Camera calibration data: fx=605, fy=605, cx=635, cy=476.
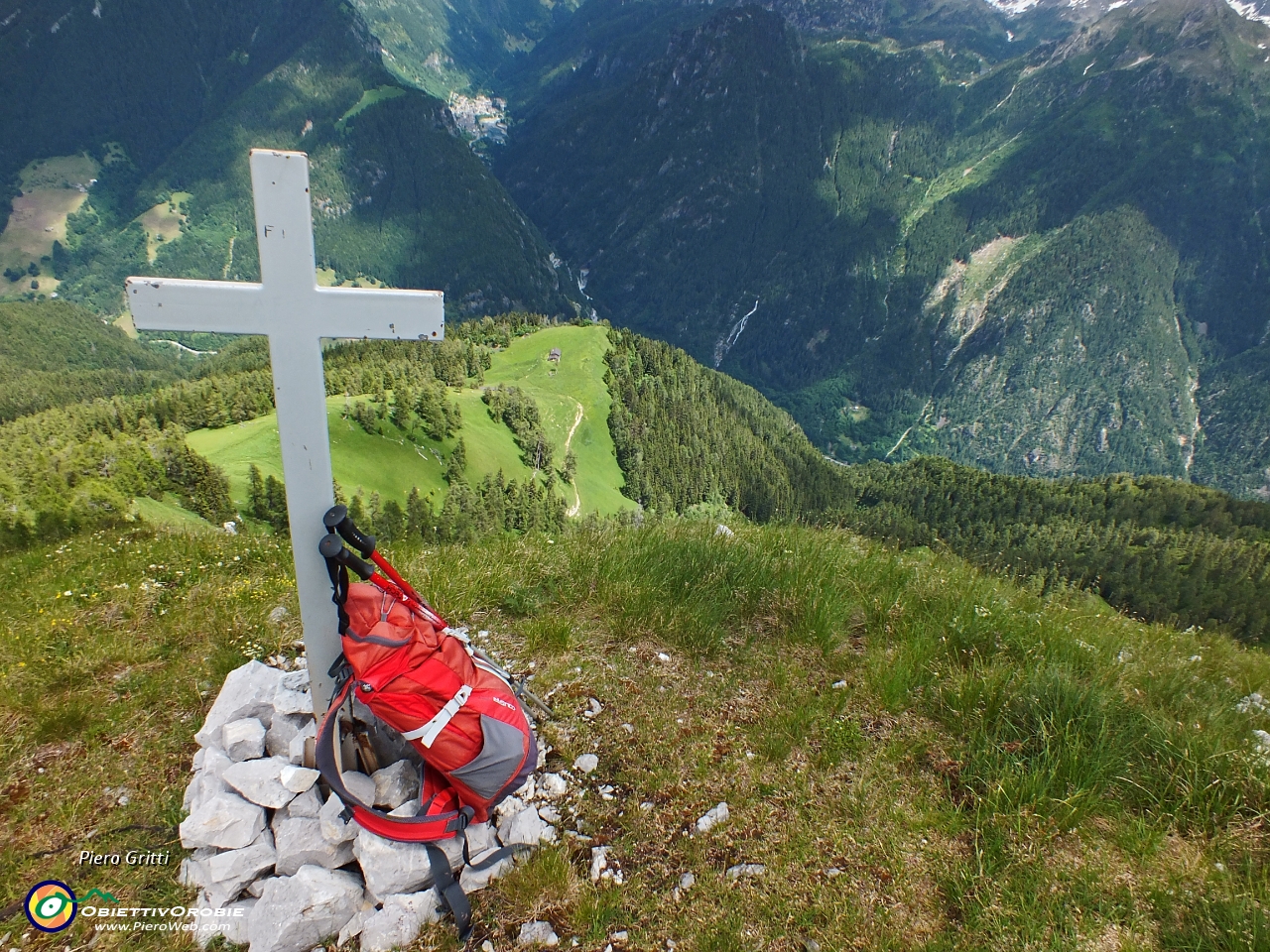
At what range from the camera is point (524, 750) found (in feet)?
13.4

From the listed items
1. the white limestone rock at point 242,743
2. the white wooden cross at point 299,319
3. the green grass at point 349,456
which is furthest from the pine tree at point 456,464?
the white wooden cross at point 299,319

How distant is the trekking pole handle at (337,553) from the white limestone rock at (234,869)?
5.64 ft

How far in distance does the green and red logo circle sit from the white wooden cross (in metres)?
1.54

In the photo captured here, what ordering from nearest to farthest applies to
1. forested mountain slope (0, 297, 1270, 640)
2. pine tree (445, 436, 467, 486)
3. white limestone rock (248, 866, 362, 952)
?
white limestone rock (248, 866, 362, 952), forested mountain slope (0, 297, 1270, 640), pine tree (445, 436, 467, 486)

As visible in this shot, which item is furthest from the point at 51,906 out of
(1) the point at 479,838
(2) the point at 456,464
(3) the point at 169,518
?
(2) the point at 456,464

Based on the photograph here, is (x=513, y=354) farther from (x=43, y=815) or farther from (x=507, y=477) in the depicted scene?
(x=43, y=815)

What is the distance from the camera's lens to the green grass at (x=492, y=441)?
5347 centimetres

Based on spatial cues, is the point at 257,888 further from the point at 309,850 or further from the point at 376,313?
the point at 376,313

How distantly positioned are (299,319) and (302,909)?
3.52 metres

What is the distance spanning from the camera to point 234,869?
360 cm

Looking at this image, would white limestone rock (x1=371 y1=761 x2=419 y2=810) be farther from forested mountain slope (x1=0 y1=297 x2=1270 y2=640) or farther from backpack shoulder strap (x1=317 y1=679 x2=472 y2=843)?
forested mountain slope (x1=0 y1=297 x2=1270 y2=640)

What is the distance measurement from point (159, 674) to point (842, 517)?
8.81 m

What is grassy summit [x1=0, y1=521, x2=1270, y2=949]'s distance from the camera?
3564 mm

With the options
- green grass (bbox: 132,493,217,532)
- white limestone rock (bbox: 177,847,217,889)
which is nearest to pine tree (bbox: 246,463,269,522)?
green grass (bbox: 132,493,217,532)
